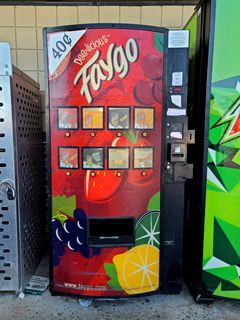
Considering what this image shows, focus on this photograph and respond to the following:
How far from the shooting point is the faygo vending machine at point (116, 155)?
1.67 metres

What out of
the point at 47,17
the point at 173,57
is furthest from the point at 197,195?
the point at 47,17

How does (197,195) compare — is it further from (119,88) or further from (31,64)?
(31,64)

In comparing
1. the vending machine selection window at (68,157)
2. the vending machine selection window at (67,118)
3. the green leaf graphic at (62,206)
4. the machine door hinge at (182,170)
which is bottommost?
the green leaf graphic at (62,206)

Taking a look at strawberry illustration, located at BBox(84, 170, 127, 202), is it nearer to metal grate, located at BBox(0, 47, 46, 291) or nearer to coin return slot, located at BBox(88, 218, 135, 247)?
coin return slot, located at BBox(88, 218, 135, 247)

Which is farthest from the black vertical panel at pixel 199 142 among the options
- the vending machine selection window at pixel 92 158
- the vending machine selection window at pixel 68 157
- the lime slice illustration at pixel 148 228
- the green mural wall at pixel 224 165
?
the vending machine selection window at pixel 68 157

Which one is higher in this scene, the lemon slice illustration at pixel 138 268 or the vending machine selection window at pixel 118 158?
the vending machine selection window at pixel 118 158

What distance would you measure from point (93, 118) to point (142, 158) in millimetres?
418

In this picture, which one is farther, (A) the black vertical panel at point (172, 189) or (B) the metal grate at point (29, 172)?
(B) the metal grate at point (29, 172)

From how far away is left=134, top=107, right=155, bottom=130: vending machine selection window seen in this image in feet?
5.59

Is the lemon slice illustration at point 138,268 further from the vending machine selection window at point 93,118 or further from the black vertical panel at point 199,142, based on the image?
the vending machine selection window at point 93,118

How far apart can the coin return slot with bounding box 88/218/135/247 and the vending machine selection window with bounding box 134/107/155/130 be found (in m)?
0.64

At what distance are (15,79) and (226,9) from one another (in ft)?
4.89

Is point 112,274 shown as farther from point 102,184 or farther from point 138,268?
point 102,184

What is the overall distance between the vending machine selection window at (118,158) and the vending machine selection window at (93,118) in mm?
179
